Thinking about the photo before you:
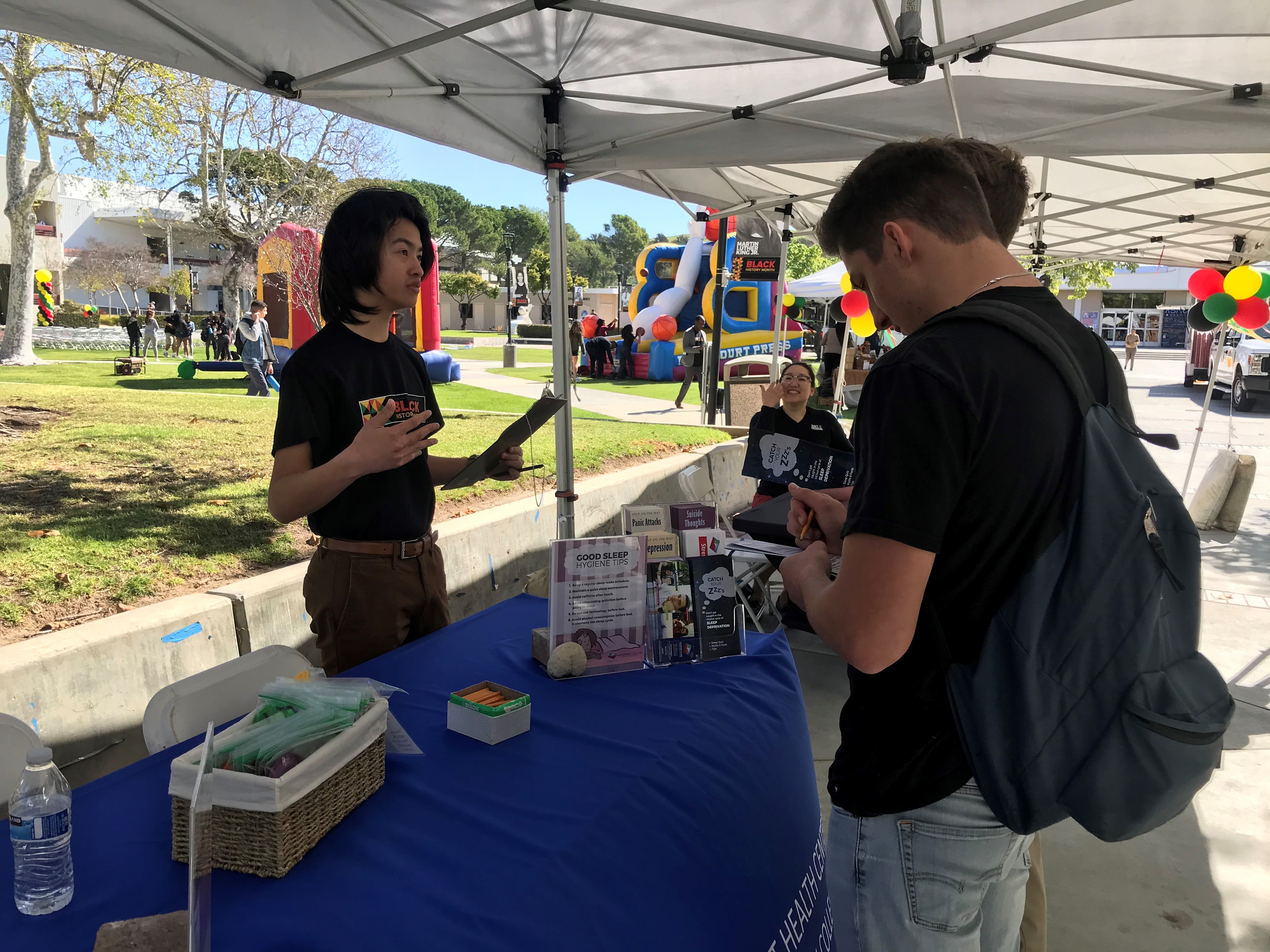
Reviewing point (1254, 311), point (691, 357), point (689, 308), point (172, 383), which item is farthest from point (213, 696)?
point (689, 308)

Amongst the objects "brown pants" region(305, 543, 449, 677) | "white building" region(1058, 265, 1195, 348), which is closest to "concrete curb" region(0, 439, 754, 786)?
"brown pants" region(305, 543, 449, 677)

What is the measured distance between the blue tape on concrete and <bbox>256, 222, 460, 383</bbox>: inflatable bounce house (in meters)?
12.4

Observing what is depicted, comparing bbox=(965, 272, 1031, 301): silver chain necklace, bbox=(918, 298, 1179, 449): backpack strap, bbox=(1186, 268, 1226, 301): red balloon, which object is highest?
bbox=(1186, 268, 1226, 301): red balloon

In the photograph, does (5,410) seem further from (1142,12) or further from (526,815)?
(1142,12)

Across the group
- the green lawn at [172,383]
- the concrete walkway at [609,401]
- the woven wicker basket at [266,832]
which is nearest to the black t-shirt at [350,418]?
the woven wicker basket at [266,832]

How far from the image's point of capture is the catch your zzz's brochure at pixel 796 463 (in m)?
3.37

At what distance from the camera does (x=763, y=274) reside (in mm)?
8867

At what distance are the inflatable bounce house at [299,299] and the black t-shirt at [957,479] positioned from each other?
14.4 m

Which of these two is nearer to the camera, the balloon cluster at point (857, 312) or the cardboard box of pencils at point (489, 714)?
the cardboard box of pencils at point (489, 714)

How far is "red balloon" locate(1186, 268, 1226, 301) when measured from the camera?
24.4 ft

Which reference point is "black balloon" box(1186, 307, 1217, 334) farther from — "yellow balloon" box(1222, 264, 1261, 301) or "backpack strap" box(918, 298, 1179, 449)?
"backpack strap" box(918, 298, 1179, 449)

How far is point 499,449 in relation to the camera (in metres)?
2.09

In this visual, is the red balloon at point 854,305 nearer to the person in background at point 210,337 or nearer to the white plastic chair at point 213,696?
the white plastic chair at point 213,696

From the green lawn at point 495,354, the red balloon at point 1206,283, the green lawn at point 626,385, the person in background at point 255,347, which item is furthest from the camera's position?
the green lawn at point 495,354
